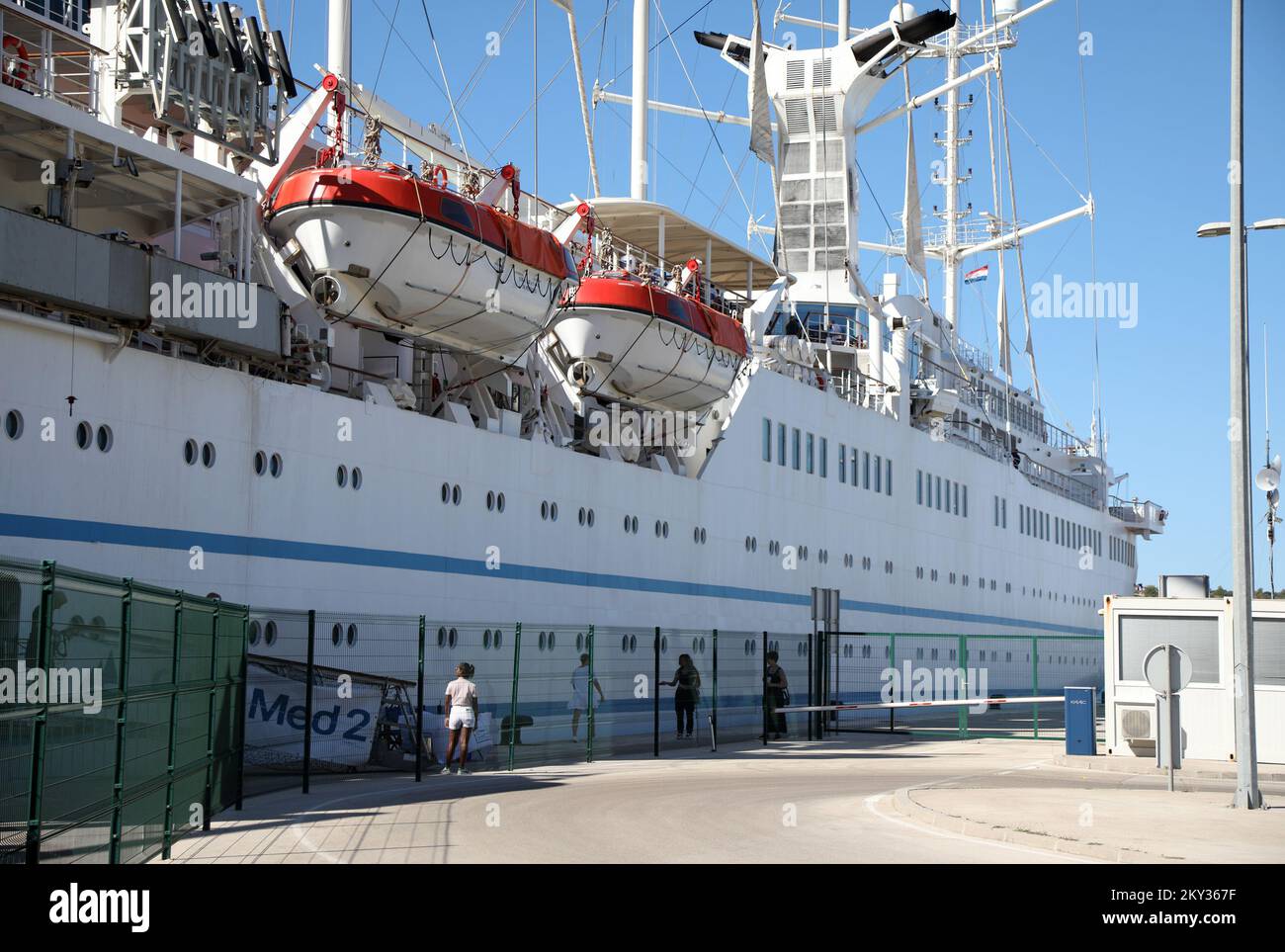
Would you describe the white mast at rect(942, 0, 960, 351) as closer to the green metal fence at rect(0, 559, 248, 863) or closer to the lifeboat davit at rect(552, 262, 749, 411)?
the lifeboat davit at rect(552, 262, 749, 411)

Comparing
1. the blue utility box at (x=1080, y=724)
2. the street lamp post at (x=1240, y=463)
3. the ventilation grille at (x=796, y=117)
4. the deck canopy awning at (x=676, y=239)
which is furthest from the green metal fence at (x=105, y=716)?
the ventilation grille at (x=796, y=117)

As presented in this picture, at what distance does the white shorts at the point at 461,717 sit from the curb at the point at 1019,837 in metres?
5.50

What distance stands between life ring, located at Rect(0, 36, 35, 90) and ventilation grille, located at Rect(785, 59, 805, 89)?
31.0 meters

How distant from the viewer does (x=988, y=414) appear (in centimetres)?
5184

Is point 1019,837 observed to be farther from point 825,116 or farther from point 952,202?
point 952,202

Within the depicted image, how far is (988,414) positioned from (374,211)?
36.4 meters

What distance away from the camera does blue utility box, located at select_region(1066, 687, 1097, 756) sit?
65.0ft

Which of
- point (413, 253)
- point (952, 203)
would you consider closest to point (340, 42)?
point (413, 253)

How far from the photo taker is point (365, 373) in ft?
68.1

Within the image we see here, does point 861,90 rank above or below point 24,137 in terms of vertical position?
above
